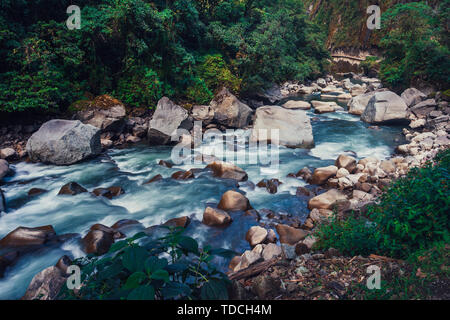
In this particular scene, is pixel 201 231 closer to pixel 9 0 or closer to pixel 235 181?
pixel 235 181

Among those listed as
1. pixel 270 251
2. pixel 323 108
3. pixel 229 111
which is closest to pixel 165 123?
pixel 229 111

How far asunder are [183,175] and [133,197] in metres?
1.46

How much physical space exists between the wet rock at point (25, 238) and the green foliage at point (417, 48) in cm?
1633

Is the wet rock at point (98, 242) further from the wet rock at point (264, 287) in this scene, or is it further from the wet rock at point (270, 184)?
the wet rock at point (270, 184)

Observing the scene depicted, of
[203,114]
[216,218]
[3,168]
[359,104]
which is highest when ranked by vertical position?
[359,104]

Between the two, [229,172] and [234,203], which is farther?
[229,172]

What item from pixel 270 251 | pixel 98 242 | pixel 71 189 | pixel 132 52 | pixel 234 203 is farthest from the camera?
pixel 132 52

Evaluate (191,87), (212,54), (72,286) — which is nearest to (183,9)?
(212,54)

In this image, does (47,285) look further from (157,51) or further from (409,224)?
(157,51)

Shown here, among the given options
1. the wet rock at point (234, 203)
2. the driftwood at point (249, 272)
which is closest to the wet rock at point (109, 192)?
the wet rock at point (234, 203)

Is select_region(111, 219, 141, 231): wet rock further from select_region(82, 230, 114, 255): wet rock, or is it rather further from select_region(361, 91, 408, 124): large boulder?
select_region(361, 91, 408, 124): large boulder

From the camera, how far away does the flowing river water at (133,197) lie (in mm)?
4293

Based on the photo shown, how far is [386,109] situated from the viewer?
36.8ft
